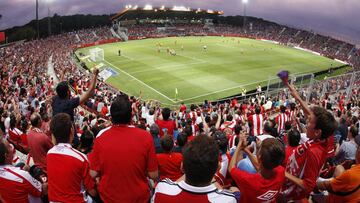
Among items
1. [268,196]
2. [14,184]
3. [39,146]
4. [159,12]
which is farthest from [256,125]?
[159,12]

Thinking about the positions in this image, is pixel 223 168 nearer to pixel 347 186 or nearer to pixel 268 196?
pixel 268 196

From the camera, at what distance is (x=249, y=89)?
34438 mm

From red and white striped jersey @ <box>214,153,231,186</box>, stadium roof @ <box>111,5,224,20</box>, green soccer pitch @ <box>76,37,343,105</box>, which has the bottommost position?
green soccer pitch @ <box>76,37,343,105</box>

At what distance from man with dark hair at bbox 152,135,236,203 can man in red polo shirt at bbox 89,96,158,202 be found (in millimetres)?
972

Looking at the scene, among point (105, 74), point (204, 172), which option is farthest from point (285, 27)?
point (204, 172)

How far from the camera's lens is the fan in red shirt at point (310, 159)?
4402 millimetres

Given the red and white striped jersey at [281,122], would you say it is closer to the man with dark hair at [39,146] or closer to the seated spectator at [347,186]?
the seated spectator at [347,186]

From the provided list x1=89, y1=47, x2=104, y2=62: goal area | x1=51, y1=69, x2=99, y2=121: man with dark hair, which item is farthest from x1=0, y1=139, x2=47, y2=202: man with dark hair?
x1=89, y1=47, x2=104, y2=62: goal area

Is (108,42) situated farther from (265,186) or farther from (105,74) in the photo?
(265,186)

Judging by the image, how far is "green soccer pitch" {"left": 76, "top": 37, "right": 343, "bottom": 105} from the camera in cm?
3300

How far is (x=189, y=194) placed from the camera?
296 centimetres

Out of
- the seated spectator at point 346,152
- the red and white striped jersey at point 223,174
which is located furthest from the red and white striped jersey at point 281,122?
the red and white striped jersey at point 223,174

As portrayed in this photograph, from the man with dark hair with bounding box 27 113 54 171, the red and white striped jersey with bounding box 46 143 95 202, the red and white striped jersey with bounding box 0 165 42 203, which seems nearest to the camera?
the red and white striped jersey with bounding box 46 143 95 202

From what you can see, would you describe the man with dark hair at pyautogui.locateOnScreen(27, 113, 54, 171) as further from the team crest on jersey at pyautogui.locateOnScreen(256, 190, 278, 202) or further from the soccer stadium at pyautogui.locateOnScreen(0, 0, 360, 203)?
the team crest on jersey at pyautogui.locateOnScreen(256, 190, 278, 202)
